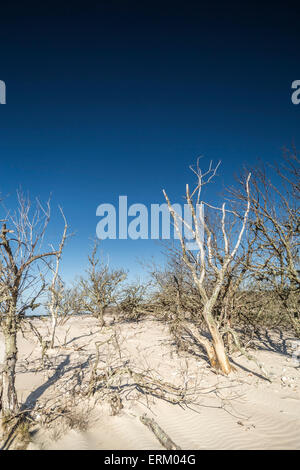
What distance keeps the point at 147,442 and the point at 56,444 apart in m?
1.42

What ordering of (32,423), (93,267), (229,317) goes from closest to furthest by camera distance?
(32,423) → (229,317) → (93,267)

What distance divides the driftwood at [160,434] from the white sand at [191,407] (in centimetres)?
8

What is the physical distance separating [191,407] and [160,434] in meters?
1.45

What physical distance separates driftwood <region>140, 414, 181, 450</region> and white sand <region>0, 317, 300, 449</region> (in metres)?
0.08

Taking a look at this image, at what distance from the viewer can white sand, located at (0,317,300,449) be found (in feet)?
11.8

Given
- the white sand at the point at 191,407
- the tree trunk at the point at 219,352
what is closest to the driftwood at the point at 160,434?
the white sand at the point at 191,407

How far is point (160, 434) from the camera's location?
3568 millimetres

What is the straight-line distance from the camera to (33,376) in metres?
6.71

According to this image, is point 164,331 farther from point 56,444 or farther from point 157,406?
point 56,444

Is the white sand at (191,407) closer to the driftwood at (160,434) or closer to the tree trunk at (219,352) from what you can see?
the driftwood at (160,434)

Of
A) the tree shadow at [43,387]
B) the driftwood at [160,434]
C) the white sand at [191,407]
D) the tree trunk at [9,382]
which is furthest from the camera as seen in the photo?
the tree shadow at [43,387]

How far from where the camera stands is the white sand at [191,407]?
11.8ft

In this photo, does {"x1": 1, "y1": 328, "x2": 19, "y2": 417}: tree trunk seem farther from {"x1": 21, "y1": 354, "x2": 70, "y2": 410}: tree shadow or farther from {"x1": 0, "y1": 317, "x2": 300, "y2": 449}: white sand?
{"x1": 21, "y1": 354, "x2": 70, "y2": 410}: tree shadow
